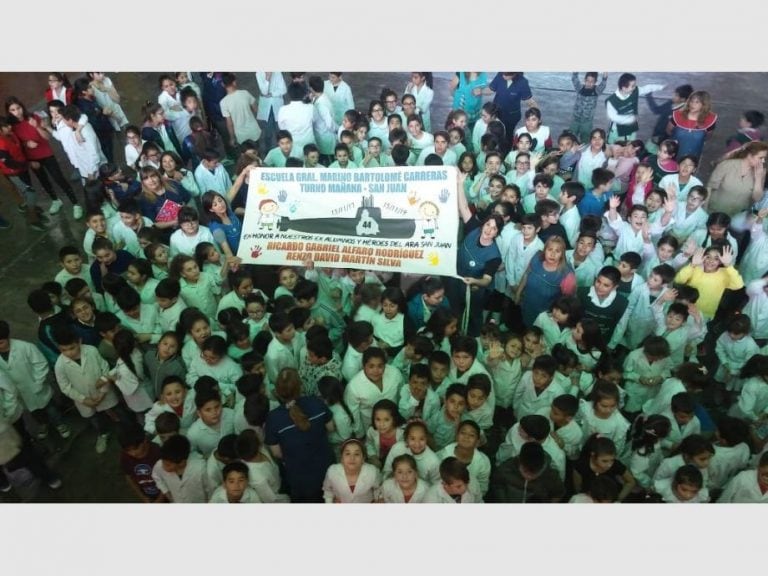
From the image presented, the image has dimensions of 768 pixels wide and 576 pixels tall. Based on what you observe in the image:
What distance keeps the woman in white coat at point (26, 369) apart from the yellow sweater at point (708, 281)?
529 centimetres

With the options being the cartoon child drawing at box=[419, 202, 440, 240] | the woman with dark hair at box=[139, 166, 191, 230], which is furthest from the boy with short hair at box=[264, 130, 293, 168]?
the cartoon child drawing at box=[419, 202, 440, 240]

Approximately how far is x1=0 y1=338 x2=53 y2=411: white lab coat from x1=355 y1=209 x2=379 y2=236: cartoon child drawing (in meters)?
2.84

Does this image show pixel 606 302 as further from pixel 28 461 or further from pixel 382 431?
pixel 28 461

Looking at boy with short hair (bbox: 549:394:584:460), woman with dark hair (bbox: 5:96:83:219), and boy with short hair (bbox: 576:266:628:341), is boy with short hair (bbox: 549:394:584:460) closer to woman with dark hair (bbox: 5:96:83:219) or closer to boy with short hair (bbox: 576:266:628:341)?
boy with short hair (bbox: 576:266:628:341)

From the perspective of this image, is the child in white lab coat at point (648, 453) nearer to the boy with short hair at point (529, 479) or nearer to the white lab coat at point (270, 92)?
the boy with short hair at point (529, 479)

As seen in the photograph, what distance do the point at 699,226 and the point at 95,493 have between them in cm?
592

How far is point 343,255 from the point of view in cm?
549

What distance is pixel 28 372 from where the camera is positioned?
4.66m

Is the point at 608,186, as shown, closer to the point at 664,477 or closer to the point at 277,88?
the point at 664,477

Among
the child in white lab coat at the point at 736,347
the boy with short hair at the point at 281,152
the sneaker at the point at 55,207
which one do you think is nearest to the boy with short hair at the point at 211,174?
the boy with short hair at the point at 281,152

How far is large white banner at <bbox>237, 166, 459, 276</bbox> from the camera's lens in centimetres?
549

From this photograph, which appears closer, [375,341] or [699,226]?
[375,341]

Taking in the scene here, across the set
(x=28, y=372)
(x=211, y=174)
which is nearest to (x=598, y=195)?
(x=211, y=174)

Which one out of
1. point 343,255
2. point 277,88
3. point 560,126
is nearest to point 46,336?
point 343,255
